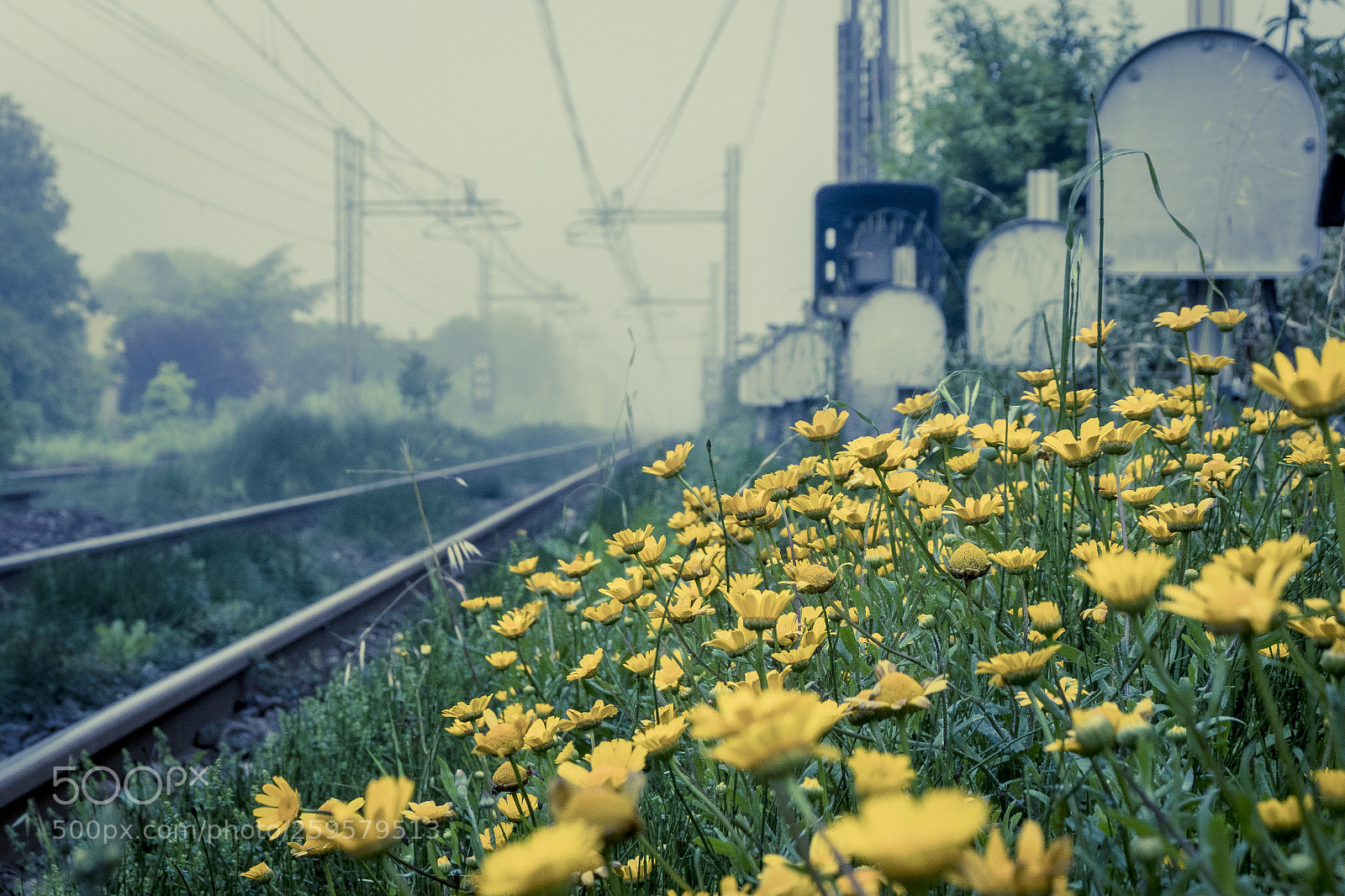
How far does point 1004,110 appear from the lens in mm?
9750

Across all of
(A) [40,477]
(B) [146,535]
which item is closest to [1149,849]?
(B) [146,535]

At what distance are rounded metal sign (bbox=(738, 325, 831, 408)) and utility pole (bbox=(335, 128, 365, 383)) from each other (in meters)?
11.3

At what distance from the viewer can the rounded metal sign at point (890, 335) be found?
14.0ft

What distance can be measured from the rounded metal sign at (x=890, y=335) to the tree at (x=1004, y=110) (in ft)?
16.9

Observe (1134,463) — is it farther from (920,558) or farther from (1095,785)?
(1095,785)

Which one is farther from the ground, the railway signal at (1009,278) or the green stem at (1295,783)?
the railway signal at (1009,278)

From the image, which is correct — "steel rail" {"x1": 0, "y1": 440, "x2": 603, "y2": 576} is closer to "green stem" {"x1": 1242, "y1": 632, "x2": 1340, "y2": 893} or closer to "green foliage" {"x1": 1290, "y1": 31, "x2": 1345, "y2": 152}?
"green stem" {"x1": 1242, "y1": 632, "x2": 1340, "y2": 893}

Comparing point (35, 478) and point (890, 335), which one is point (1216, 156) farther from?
point (35, 478)

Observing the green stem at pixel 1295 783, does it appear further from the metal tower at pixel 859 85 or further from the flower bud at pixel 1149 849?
the metal tower at pixel 859 85

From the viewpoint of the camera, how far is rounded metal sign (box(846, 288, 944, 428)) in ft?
14.0

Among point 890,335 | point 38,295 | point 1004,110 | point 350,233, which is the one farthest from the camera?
point 38,295

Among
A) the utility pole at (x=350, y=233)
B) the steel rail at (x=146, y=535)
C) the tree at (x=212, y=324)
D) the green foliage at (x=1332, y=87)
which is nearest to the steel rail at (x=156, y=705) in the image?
the steel rail at (x=146, y=535)

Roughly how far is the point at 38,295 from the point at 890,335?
1046 inches

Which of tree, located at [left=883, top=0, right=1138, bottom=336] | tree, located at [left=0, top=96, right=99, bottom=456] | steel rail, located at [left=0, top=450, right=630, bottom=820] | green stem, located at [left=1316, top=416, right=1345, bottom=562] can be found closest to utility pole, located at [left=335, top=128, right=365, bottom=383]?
tree, located at [left=0, top=96, right=99, bottom=456]
